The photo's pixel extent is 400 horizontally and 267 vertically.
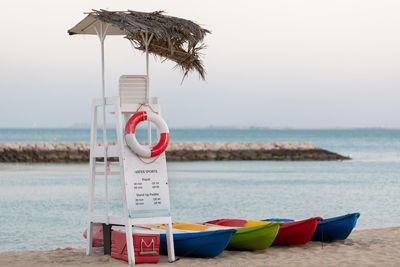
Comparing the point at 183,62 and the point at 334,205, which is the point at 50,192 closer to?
the point at 334,205

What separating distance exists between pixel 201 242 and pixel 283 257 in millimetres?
1263

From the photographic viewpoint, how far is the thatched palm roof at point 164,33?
838 cm

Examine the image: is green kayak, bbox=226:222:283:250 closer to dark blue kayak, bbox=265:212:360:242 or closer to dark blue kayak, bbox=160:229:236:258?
dark blue kayak, bbox=160:229:236:258

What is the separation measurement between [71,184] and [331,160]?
2738 cm

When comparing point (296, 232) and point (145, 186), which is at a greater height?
point (145, 186)

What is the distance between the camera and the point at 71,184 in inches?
1115

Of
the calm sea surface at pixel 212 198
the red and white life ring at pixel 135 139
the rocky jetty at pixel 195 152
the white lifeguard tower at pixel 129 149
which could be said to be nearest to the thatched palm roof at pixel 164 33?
the white lifeguard tower at pixel 129 149

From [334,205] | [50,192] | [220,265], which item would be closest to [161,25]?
[220,265]

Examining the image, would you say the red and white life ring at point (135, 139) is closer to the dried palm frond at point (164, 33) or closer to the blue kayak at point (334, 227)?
the dried palm frond at point (164, 33)

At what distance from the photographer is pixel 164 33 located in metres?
8.59

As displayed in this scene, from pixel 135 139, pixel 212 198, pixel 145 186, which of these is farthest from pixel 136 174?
pixel 212 198

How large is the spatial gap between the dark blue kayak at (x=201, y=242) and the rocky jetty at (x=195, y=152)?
38.1m

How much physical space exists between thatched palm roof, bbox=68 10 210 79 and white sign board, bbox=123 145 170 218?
5.22 feet

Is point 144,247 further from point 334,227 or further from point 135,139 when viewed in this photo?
point 334,227
